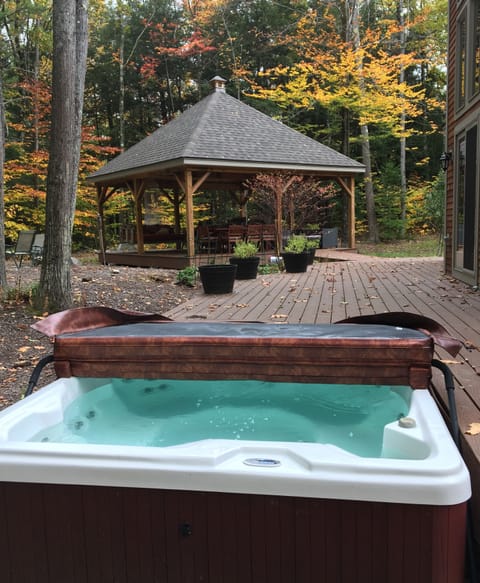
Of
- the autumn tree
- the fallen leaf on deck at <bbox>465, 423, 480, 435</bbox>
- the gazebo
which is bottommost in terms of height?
the fallen leaf on deck at <bbox>465, 423, 480, 435</bbox>

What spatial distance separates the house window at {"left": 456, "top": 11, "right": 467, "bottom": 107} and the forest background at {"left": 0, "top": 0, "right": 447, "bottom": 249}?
9525mm

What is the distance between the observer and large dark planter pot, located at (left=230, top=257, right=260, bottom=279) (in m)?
8.19

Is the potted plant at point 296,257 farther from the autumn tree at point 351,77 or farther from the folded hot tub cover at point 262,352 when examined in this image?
the autumn tree at point 351,77

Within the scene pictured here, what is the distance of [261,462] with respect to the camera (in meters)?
1.61

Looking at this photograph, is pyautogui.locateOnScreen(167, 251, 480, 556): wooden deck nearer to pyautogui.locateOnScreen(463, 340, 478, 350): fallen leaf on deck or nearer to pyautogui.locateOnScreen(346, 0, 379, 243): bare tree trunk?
pyautogui.locateOnScreen(463, 340, 478, 350): fallen leaf on deck

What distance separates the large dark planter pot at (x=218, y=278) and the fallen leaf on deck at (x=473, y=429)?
185 inches

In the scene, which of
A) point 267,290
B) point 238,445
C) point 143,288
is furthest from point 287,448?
point 143,288

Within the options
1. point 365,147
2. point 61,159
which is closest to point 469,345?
point 61,159

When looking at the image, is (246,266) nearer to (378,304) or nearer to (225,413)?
(378,304)

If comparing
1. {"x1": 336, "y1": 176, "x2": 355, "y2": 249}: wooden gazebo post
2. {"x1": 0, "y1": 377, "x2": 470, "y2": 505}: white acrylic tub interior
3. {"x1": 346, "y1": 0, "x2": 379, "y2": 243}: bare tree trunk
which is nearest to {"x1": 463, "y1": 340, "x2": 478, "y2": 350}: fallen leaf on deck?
{"x1": 0, "y1": 377, "x2": 470, "y2": 505}: white acrylic tub interior

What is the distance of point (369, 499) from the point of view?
4.87 ft

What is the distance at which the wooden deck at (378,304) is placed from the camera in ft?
8.38

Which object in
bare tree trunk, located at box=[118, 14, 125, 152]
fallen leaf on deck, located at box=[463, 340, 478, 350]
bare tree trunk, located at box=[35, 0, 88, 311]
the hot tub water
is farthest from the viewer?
bare tree trunk, located at box=[118, 14, 125, 152]

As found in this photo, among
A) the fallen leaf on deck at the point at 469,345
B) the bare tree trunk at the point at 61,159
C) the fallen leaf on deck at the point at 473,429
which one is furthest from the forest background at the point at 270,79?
the fallen leaf on deck at the point at 473,429
